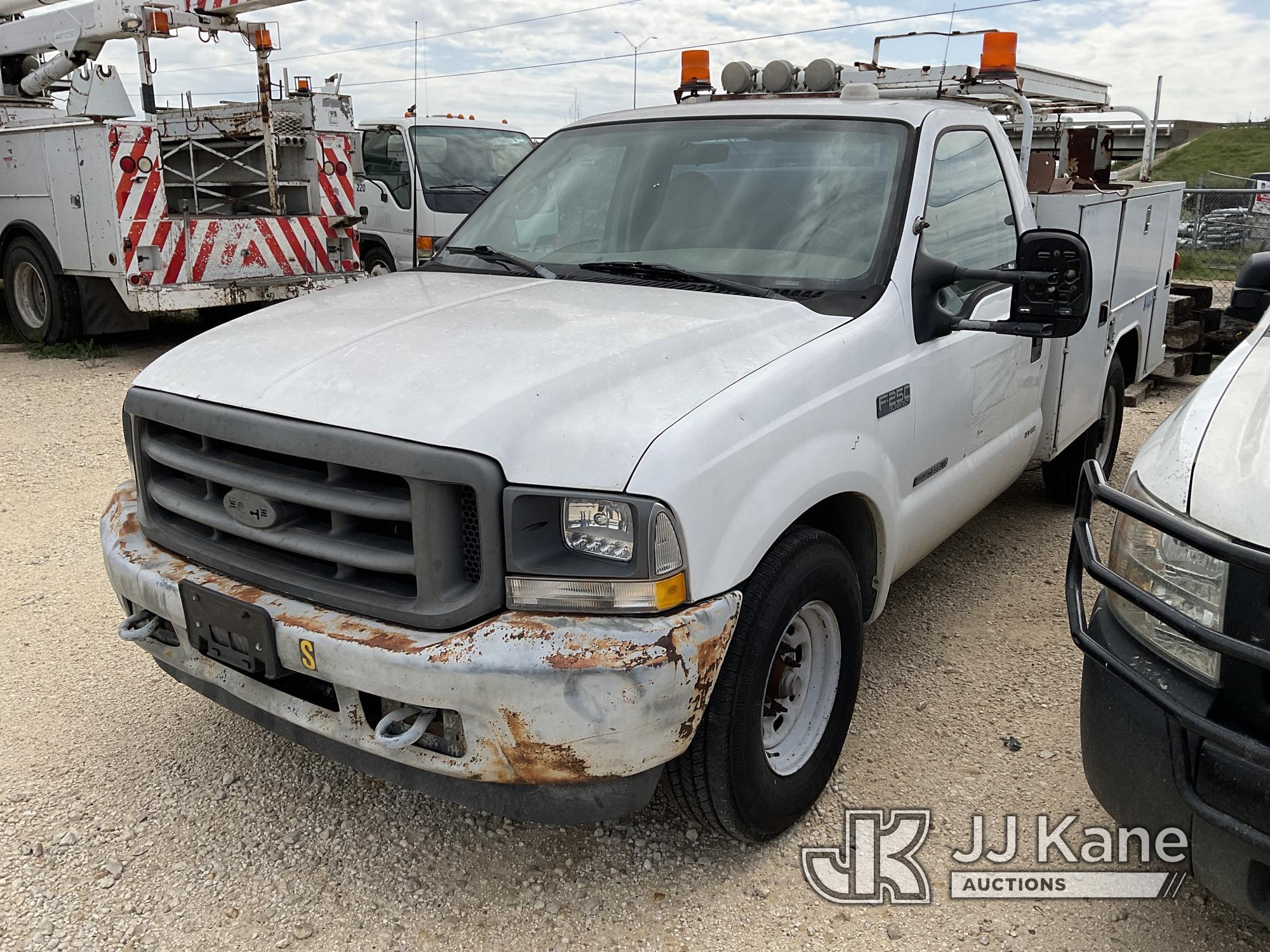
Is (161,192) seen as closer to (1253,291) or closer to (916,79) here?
(916,79)

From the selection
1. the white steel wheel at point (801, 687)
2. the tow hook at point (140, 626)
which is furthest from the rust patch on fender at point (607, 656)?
the tow hook at point (140, 626)

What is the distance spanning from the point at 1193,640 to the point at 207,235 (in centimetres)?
898

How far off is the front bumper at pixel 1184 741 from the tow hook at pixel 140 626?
2307mm

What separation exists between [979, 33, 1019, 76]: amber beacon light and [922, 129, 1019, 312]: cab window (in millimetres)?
480

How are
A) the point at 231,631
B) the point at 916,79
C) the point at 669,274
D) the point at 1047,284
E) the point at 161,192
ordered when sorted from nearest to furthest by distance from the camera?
the point at 231,631 → the point at 1047,284 → the point at 669,274 → the point at 916,79 → the point at 161,192

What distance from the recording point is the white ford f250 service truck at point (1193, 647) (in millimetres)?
1893

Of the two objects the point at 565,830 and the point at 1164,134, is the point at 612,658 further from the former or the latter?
the point at 1164,134

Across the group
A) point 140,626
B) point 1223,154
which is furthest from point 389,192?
point 1223,154

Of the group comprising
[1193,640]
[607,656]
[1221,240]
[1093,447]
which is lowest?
[1221,240]

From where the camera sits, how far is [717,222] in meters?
3.46

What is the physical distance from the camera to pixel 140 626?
2.86 metres

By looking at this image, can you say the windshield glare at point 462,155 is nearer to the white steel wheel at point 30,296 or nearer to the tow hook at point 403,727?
the white steel wheel at point 30,296

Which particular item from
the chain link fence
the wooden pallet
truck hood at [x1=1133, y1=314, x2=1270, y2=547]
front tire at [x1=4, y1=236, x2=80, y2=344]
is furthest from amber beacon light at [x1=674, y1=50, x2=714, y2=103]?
the chain link fence

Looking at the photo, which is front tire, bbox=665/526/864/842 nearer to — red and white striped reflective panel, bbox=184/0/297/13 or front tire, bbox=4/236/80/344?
red and white striped reflective panel, bbox=184/0/297/13
